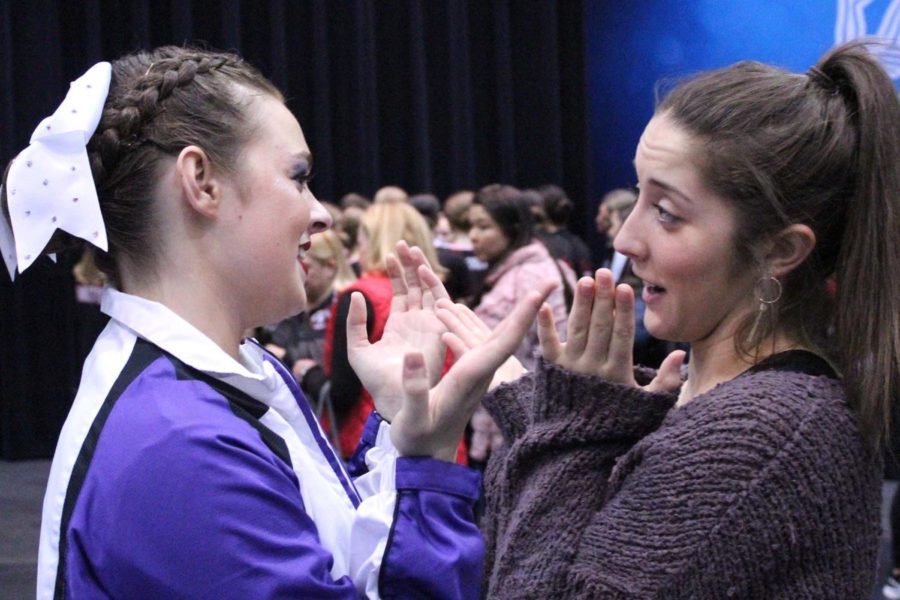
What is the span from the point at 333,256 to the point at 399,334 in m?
3.32

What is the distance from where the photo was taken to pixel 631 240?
1331mm

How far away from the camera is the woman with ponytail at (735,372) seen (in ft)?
3.87

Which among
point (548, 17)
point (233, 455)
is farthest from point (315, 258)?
point (548, 17)

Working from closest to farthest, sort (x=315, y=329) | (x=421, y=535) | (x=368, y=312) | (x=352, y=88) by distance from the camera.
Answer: (x=421, y=535), (x=368, y=312), (x=315, y=329), (x=352, y=88)

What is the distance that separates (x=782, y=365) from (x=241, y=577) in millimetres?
616

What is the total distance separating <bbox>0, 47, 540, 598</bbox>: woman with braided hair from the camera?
1082 mm

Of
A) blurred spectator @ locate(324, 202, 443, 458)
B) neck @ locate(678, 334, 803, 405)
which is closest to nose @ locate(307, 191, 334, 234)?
neck @ locate(678, 334, 803, 405)

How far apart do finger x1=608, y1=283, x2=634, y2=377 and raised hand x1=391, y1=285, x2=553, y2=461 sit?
80 mm

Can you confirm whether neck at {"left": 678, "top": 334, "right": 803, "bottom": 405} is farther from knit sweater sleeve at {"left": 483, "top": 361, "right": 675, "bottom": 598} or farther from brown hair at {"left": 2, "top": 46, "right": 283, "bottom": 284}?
brown hair at {"left": 2, "top": 46, "right": 283, "bottom": 284}

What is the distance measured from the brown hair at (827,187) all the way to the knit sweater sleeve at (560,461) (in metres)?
0.17

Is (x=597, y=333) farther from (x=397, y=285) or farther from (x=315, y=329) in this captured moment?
(x=315, y=329)

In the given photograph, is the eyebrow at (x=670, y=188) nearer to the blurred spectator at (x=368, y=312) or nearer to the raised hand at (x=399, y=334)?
the raised hand at (x=399, y=334)

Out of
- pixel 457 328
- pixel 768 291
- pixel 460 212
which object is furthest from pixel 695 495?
pixel 460 212

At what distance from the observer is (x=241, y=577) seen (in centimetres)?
108
